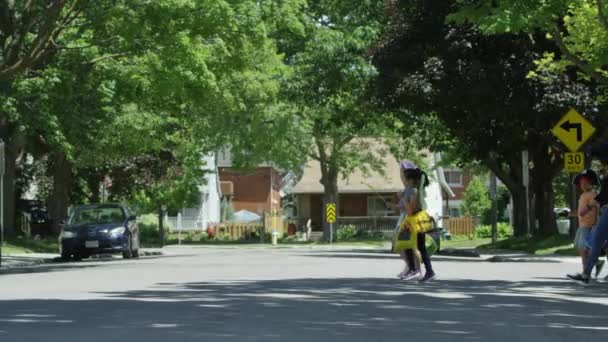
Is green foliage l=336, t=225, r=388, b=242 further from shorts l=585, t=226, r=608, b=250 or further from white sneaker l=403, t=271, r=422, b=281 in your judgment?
shorts l=585, t=226, r=608, b=250

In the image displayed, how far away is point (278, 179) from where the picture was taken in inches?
3693

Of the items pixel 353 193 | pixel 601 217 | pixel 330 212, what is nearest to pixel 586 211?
pixel 601 217

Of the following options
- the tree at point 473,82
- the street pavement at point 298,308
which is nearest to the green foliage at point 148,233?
the tree at point 473,82

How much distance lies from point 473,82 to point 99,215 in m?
10.3

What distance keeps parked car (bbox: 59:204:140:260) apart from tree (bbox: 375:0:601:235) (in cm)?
789

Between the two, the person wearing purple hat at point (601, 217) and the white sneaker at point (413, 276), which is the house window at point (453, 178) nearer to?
the white sneaker at point (413, 276)

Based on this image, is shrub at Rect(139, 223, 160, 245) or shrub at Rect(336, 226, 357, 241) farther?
shrub at Rect(336, 226, 357, 241)

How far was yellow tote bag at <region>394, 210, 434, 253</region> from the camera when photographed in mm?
17703

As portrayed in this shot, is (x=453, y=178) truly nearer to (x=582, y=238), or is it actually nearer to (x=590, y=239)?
(x=582, y=238)

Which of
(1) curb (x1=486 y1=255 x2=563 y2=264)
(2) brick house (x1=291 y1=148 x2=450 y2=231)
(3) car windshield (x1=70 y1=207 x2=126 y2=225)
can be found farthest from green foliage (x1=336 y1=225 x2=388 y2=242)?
(1) curb (x1=486 y1=255 x2=563 y2=264)

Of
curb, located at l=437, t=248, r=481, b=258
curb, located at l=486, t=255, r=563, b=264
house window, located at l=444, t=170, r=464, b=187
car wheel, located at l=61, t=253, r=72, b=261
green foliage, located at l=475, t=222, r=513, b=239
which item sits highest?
house window, located at l=444, t=170, r=464, b=187

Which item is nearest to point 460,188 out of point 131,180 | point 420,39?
point 131,180

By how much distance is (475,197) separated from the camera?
90562 millimetres

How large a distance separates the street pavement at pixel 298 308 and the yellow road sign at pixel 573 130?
6.55 m
